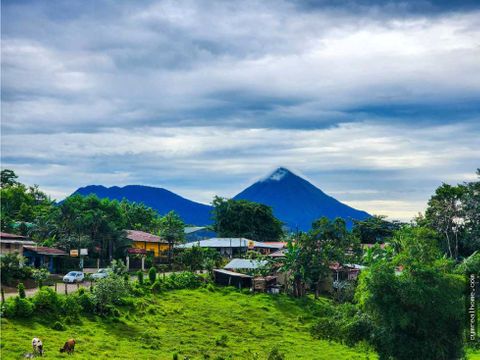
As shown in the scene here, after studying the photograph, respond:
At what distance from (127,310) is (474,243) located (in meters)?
49.9

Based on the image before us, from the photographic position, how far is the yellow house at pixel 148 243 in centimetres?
9206

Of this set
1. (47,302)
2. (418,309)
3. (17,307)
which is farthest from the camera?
(47,302)

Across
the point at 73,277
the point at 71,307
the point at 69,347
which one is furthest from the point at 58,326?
the point at 73,277

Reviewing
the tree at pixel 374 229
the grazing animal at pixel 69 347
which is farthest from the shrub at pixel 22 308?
the tree at pixel 374 229

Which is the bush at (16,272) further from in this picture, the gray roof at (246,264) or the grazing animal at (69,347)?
the gray roof at (246,264)

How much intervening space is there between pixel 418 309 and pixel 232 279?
34.5m

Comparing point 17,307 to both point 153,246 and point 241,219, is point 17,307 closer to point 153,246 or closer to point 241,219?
point 153,246

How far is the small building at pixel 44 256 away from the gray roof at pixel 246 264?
20.1m

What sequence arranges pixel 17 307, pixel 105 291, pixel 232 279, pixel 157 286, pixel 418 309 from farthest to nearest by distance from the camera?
1. pixel 232 279
2. pixel 157 286
3. pixel 105 291
4. pixel 17 307
5. pixel 418 309

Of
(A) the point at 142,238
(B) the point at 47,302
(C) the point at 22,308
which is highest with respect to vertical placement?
(A) the point at 142,238

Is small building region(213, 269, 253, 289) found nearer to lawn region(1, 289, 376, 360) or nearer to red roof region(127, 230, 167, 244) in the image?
lawn region(1, 289, 376, 360)

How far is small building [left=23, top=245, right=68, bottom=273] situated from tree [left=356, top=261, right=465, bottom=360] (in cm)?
4046

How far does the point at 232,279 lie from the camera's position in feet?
233

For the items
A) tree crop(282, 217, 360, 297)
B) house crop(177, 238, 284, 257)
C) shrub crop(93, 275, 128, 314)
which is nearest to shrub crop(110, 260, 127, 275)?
shrub crop(93, 275, 128, 314)
